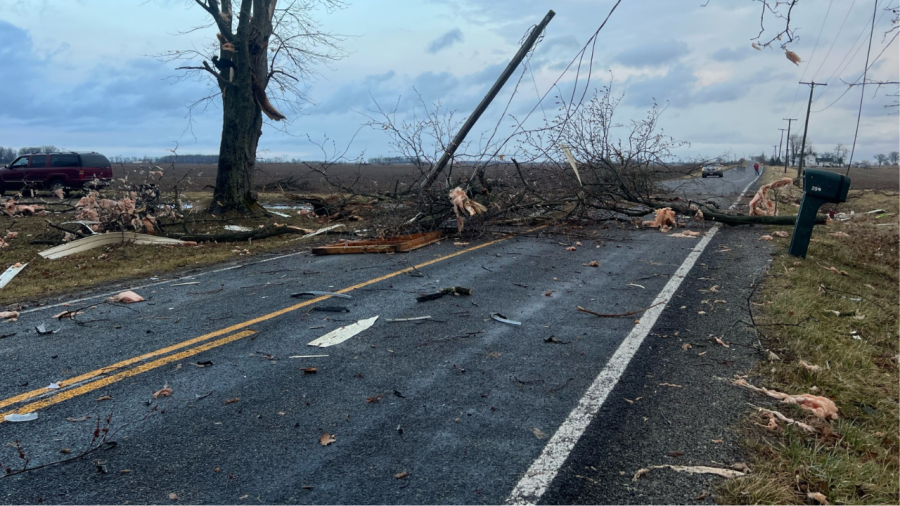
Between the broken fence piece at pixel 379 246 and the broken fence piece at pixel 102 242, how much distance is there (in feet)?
12.7

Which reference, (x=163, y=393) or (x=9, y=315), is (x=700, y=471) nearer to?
(x=163, y=393)

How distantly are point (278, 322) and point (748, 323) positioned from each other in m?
4.68

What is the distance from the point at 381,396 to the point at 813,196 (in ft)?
26.4

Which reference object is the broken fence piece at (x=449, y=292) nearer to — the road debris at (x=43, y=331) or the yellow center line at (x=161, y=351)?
the yellow center line at (x=161, y=351)

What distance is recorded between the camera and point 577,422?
11.9ft

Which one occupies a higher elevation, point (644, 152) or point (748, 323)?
point (644, 152)

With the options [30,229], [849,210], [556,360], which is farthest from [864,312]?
[849,210]

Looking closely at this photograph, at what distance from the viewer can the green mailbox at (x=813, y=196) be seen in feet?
28.1

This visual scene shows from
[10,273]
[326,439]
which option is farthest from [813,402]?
[10,273]

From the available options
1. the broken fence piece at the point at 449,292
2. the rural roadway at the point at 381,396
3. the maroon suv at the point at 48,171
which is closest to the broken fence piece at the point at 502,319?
the rural roadway at the point at 381,396

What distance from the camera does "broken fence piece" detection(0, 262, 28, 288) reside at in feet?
29.6

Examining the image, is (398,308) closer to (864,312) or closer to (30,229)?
(864,312)

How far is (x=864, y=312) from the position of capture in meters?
6.67

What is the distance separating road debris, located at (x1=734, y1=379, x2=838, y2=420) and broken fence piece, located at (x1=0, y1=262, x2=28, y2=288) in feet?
33.3
